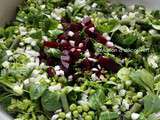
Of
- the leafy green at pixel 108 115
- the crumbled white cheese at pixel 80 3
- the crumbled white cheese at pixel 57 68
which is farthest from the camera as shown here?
the crumbled white cheese at pixel 80 3

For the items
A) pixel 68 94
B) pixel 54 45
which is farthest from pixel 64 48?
pixel 68 94

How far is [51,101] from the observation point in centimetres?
101

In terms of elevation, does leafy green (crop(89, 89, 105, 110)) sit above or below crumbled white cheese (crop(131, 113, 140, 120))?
above

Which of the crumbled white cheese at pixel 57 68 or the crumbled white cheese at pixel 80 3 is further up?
the crumbled white cheese at pixel 80 3

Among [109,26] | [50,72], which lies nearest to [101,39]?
[109,26]

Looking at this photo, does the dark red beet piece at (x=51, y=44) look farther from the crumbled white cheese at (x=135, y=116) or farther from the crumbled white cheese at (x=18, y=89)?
the crumbled white cheese at (x=135, y=116)

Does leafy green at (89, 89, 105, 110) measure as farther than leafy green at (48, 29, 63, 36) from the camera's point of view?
No

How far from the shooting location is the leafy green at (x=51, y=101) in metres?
1.02

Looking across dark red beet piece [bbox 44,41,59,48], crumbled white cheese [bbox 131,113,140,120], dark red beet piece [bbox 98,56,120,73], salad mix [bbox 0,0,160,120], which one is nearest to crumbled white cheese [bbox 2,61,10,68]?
salad mix [bbox 0,0,160,120]

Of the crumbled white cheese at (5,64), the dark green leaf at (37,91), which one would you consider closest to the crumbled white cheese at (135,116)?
the dark green leaf at (37,91)

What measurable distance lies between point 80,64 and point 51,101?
0.13 meters

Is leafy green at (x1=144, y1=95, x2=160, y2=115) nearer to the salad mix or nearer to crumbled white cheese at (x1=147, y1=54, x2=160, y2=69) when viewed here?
the salad mix

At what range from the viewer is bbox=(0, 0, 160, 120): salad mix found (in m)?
1.02

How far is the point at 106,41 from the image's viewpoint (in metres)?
1.16
